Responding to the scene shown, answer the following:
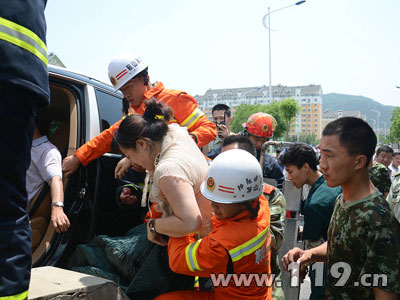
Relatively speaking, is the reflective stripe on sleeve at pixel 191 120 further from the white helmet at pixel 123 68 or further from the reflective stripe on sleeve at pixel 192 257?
the reflective stripe on sleeve at pixel 192 257

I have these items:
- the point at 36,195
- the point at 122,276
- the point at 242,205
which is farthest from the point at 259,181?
the point at 36,195

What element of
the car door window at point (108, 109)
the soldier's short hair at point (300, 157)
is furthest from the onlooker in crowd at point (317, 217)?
the car door window at point (108, 109)

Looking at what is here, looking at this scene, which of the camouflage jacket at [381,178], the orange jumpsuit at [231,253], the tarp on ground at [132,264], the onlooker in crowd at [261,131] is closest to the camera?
the orange jumpsuit at [231,253]

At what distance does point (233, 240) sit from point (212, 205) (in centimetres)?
25

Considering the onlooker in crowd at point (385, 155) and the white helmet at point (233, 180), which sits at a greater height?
the white helmet at point (233, 180)

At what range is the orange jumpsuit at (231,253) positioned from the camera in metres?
2.03

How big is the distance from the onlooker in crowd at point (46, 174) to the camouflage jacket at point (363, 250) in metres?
1.96

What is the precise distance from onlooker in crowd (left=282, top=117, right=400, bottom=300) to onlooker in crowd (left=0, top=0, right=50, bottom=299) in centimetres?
146

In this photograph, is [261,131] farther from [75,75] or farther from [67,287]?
[67,287]

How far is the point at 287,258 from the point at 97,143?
5.70 feet

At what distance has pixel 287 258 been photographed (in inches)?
89.2

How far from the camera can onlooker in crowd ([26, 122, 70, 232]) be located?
9.89 ft

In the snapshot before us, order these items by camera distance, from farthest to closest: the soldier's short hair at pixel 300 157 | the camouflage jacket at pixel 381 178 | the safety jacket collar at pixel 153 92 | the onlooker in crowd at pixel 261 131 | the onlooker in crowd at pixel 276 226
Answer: the onlooker in crowd at pixel 261 131 → the camouflage jacket at pixel 381 178 → the soldier's short hair at pixel 300 157 → the safety jacket collar at pixel 153 92 → the onlooker in crowd at pixel 276 226

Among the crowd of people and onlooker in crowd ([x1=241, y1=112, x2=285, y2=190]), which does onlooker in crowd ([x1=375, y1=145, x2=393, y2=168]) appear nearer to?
onlooker in crowd ([x1=241, y1=112, x2=285, y2=190])
